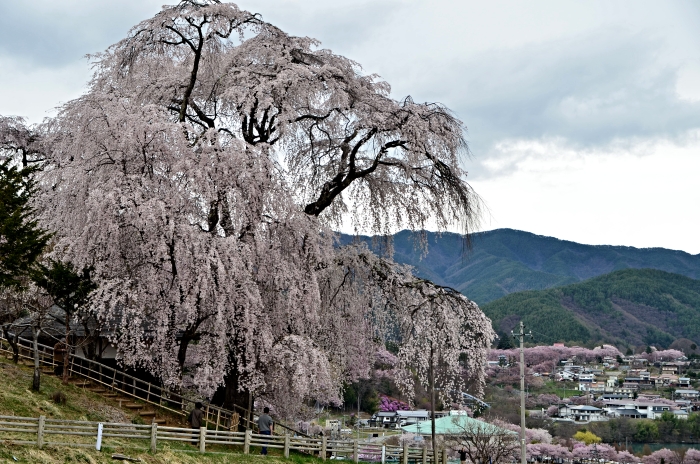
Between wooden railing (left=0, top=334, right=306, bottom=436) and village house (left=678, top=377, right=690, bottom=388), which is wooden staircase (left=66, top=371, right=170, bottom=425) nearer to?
wooden railing (left=0, top=334, right=306, bottom=436)

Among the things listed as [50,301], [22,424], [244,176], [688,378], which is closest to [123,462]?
[22,424]

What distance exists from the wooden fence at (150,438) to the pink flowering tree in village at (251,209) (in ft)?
5.07

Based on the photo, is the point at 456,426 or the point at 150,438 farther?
the point at 456,426

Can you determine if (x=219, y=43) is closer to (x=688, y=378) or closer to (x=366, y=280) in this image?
(x=366, y=280)

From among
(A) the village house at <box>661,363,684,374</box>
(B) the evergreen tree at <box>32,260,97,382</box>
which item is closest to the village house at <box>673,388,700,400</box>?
(A) the village house at <box>661,363,684,374</box>

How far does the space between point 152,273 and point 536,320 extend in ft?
571

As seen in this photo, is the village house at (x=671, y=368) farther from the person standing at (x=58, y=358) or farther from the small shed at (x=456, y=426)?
the person standing at (x=58, y=358)

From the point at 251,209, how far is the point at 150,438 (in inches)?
272

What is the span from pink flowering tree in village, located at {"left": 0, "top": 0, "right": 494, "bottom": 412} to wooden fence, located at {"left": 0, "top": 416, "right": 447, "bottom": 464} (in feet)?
A: 5.07

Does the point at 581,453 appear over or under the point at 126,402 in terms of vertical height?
under

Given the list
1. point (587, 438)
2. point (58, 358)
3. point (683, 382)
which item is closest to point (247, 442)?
point (58, 358)

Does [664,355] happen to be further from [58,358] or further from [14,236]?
[14,236]

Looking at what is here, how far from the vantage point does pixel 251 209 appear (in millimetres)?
20812

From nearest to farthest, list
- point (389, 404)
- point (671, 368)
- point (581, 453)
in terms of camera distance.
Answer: point (581, 453) → point (389, 404) → point (671, 368)
